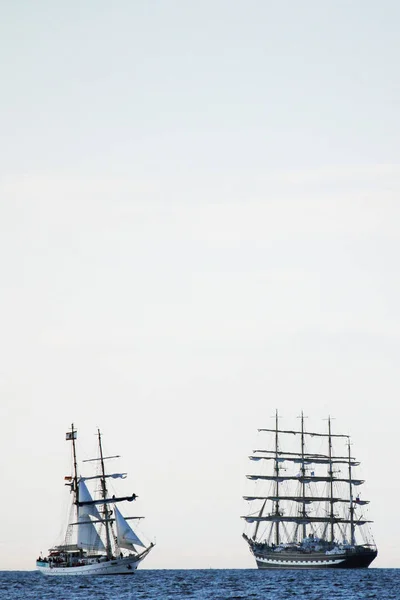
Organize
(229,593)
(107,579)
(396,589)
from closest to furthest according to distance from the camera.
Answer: (229,593) → (396,589) → (107,579)

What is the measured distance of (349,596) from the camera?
125312 mm

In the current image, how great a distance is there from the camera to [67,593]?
139250mm

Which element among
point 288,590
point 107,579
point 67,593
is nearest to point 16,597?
point 67,593

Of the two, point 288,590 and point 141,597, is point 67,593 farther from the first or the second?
point 288,590

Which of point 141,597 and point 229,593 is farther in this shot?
point 229,593

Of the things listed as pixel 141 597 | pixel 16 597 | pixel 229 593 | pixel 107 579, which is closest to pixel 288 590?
pixel 229 593

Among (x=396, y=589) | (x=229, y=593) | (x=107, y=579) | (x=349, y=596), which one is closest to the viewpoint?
(x=349, y=596)

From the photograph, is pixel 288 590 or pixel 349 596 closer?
pixel 349 596

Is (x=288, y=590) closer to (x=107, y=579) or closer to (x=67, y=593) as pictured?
(x=67, y=593)

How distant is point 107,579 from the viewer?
192m

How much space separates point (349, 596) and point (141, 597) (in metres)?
21.3

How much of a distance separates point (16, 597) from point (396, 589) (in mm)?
46676

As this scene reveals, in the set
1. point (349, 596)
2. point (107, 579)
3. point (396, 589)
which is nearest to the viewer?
point (349, 596)

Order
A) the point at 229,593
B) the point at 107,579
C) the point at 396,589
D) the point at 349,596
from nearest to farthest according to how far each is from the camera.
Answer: the point at 349,596 < the point at 229,593 < the point at 396,589 < the point at 107,579
